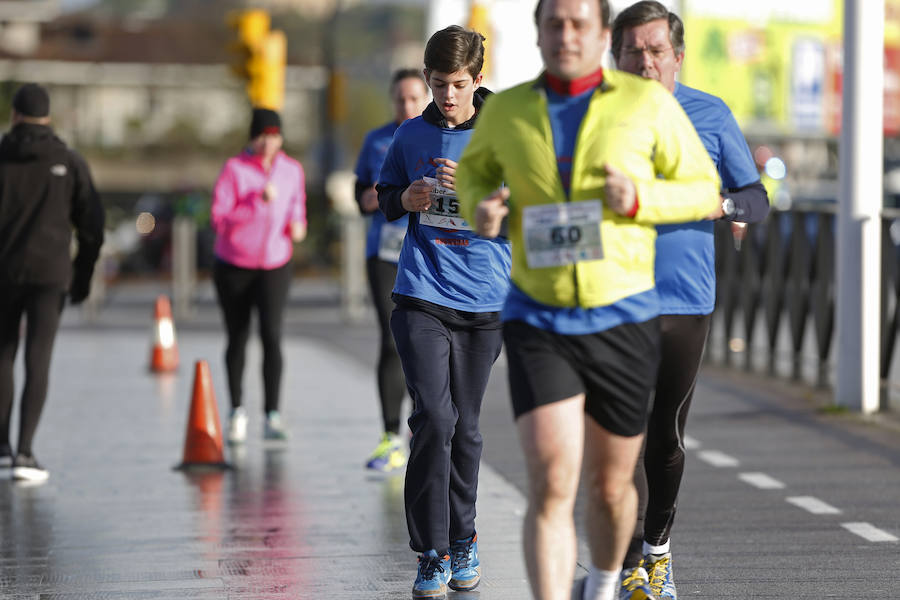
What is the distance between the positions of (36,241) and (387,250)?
1.79 metres

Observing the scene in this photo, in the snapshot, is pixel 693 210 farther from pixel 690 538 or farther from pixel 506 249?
pixel 690 538

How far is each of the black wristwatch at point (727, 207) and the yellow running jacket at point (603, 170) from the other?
614mm

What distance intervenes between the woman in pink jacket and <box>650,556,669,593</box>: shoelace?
4695 millimetres

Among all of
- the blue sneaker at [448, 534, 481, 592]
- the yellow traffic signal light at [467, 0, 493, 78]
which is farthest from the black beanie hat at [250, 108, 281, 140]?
the yellow traffic signal light at [467, 0, 493, 78]

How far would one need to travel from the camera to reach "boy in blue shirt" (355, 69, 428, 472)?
8.62 meters

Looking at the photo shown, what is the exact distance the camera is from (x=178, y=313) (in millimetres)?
21828

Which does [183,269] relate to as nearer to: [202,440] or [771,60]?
[202,440]

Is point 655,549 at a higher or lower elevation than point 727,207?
lower

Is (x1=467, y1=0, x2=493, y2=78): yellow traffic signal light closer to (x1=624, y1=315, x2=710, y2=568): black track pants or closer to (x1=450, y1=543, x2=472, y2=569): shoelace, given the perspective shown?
(x1=450, y1=543, x2=472, y2=569): shoelace

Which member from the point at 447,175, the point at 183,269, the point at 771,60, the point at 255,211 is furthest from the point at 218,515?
the point at 771,60

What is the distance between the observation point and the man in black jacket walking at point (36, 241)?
28.2 ft

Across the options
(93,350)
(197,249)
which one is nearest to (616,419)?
(93,350)

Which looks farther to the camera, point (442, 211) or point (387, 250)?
point (387, 250)

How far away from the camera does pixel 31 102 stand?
8664 mm
